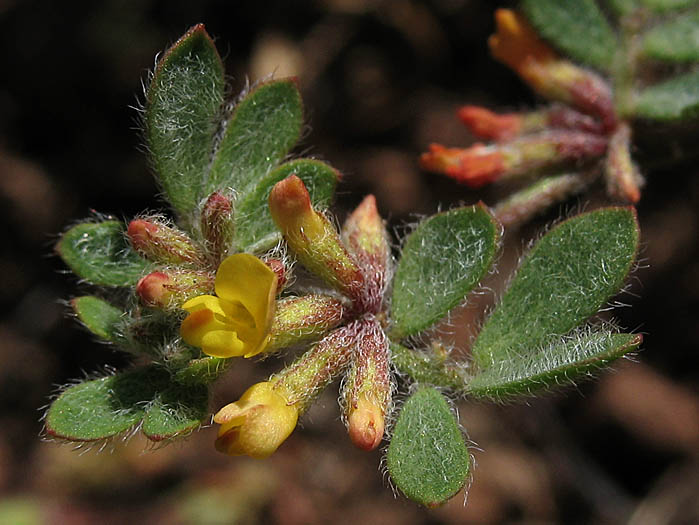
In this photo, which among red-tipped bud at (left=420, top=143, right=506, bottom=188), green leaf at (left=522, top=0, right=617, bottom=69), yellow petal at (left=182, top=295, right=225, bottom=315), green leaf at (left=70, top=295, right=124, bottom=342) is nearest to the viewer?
yellow petal at (left=182, top=295, right=225, bottom=315)

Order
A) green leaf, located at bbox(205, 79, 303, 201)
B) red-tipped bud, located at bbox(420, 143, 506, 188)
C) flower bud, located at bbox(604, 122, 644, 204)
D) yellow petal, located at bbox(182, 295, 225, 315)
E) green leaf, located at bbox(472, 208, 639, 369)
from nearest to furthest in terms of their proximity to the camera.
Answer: yellow petal, located at bbox(182, 295, 225, 315) → green leaf, located at bbox(472, 208, 639, 369) → green leaf, located at bbox(205, 79, 303, 201) → flower bud, located at bbox(604, 122, 644, 204) → red-tipped bud, located at bbox(420, 143, 506, 188)

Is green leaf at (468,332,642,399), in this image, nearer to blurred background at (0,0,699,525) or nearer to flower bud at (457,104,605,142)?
flower bud at (457,104,605,142)

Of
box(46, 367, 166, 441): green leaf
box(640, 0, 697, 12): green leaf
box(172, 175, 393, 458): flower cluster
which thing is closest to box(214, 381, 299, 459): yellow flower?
box(172, 175, 393, 458): flower cluster

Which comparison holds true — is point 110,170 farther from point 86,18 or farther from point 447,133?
point 447,133

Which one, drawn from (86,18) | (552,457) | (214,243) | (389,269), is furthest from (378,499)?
(86,18)

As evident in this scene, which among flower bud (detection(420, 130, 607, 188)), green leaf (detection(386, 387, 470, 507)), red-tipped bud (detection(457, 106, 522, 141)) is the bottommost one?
green leaf (detection(386, 387, 470, 507))

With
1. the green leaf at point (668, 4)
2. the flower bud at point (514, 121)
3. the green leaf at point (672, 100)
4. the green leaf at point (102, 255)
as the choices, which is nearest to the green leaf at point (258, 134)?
the green leaf at point (102, 255)

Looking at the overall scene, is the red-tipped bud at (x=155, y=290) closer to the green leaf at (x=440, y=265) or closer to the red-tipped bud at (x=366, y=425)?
the red-tipped bud at (x=366, y=425)
